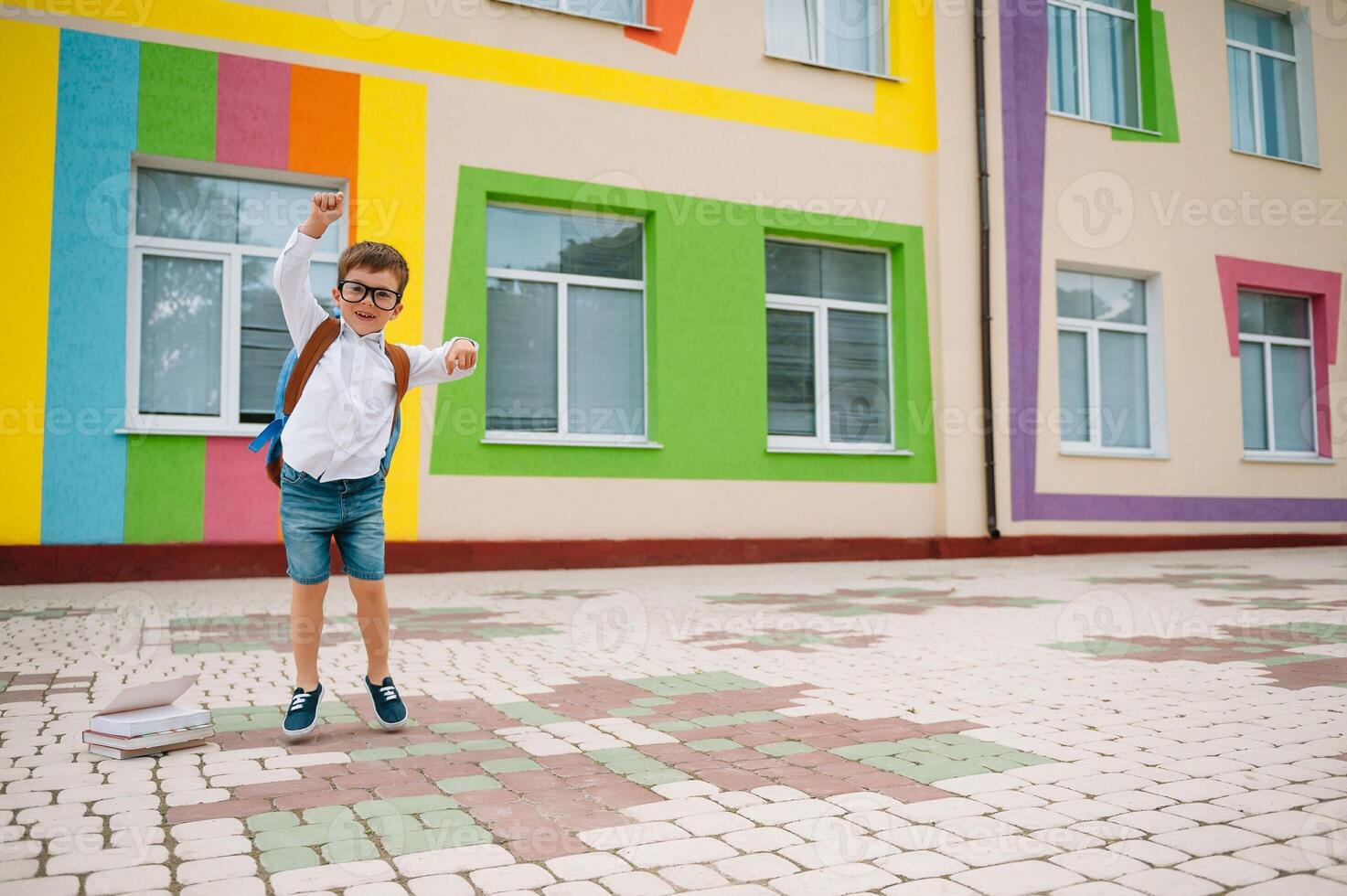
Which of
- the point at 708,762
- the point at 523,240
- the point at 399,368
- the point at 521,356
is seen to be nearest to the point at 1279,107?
the point at 523,240

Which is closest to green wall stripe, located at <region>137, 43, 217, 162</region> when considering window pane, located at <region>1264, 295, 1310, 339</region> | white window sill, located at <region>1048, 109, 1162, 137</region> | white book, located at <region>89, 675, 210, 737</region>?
white book, located at <region>89, 675, 210, 737</region>

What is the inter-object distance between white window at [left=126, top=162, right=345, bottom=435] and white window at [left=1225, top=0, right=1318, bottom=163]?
40.6 ft

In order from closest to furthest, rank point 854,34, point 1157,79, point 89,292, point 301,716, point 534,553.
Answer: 1. point 301,716
2. point 89,292
3. point 534,553
4. point 854,34
5. point 1157,79

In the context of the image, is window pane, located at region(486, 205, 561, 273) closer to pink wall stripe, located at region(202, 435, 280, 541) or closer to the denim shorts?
pink wall stripe, located at region(202, 435, 280, 541)

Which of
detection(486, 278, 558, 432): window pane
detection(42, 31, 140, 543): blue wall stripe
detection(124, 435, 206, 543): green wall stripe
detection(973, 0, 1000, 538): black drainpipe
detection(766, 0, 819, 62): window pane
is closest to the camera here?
detection(42, 31, 140, 543): blue wall stripe

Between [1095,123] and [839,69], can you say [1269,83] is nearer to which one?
[1095,123]

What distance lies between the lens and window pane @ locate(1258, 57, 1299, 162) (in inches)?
603

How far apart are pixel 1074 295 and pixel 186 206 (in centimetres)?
995

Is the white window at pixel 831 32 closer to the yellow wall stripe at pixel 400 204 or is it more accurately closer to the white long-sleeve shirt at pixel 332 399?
the yellow wall stripe at pixel 400 204

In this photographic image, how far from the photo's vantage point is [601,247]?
10.8 m

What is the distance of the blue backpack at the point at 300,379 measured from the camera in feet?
11.6

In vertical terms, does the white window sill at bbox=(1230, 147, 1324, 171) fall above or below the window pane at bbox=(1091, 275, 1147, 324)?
above

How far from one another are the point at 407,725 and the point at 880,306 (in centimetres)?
944

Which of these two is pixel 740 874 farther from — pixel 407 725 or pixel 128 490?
pixel 128 490
